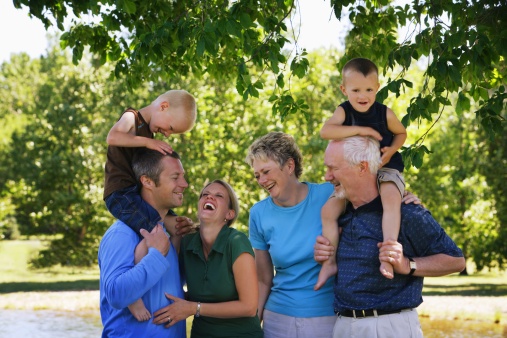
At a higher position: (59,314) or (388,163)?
(388,163)

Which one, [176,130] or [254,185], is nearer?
[176,130]

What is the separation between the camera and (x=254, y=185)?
24.0 meters

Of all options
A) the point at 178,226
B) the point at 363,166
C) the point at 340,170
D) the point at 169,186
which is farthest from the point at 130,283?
the point at 363,166

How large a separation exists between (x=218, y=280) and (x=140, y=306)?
49 centimetres

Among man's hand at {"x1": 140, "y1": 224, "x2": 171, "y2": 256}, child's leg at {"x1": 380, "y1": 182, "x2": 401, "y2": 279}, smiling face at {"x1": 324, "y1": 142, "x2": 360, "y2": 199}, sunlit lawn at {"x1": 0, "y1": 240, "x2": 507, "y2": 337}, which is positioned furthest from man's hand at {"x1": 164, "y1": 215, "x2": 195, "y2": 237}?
sunlit lawn at {"x1": 0, "y1": 240, "x2": 507, "y2": 337}

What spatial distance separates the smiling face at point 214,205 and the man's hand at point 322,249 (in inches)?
23.4

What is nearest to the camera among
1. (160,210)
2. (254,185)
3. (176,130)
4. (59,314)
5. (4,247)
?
(160,210)

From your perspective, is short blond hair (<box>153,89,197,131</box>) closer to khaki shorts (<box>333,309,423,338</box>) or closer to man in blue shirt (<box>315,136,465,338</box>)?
man in blue shirt (<box>315,136,465,338</box>)

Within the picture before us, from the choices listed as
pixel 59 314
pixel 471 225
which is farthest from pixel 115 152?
pixel 471 225

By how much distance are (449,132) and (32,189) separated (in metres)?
17.0

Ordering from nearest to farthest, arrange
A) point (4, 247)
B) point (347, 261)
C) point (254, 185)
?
point (347, 261)
point (254, 185)
point (4, 247)

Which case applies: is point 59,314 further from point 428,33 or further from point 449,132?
point 449,132

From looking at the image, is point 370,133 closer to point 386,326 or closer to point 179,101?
point 386,326

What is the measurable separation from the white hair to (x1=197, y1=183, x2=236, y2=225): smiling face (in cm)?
80
